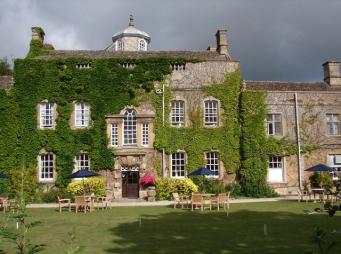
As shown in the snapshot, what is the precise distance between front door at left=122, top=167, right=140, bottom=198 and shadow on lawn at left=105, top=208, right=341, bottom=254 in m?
10.2

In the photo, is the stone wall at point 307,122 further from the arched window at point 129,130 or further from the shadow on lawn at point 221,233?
the shadow on lawn at point 221,233

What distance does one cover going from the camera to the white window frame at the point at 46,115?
94.1 feet

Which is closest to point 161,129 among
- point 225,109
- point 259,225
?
point 225,109

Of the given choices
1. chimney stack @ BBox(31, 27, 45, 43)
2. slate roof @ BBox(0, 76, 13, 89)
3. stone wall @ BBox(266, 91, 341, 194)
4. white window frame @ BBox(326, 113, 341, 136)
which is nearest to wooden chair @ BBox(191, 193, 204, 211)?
stone wall @ BBox(266, 91, 341, 194)

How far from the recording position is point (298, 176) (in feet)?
96.7

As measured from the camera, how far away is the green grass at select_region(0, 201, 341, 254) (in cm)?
1098

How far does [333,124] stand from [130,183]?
50.6ft

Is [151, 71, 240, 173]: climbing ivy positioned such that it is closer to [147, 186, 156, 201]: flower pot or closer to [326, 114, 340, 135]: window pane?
[147, 186, 156, 201]: flower pot

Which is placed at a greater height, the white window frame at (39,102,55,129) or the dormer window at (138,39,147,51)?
the dormer window at (138,39,147,51)

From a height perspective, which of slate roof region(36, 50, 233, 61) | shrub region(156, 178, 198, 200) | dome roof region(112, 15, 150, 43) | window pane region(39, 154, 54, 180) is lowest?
shrub region(156, 178, 198, 200)

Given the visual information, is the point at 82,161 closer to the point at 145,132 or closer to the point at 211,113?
the point at 145,132

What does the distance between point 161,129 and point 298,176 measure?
1018cm

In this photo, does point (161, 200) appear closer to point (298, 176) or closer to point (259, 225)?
point (298, 176)

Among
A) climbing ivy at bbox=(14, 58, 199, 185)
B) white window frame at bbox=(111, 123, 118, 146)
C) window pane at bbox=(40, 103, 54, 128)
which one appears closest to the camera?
climbing ivy at bbox=(14, 58, 199, 185)
